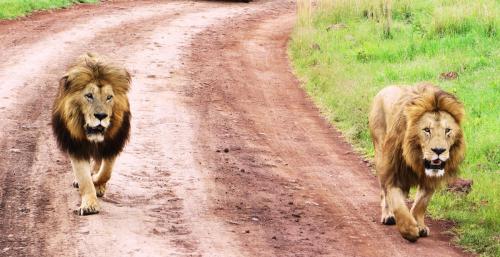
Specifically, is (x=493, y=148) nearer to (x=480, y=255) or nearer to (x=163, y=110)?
(x=480, y=255)

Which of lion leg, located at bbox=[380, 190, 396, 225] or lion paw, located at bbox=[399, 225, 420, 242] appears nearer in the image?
lion paw, located at bbox=[399, 225, 420, 242]

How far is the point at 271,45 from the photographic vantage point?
20281mm

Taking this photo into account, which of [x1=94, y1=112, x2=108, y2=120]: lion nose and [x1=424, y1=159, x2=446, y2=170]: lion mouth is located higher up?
[x1=94, y1=112, x2=108, y2=120]: lion nose

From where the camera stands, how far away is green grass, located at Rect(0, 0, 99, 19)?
852 inches

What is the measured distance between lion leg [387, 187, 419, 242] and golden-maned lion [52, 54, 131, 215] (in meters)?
2.69

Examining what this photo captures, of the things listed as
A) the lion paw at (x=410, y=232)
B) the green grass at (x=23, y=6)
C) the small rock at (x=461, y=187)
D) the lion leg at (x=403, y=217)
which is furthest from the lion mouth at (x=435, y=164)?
the green grass at (x=23, y=6)

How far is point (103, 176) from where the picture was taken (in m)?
8.86

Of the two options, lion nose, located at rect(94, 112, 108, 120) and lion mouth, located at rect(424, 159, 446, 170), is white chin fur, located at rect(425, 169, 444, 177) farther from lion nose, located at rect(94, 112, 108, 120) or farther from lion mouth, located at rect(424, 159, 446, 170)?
lion nose, located at rect(94, 112, 108, 120)

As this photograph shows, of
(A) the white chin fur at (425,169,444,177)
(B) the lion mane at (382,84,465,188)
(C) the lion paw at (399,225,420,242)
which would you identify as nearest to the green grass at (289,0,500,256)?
(C) the lion paw at (399,225,420,242)

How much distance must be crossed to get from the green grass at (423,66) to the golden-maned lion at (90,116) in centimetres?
340

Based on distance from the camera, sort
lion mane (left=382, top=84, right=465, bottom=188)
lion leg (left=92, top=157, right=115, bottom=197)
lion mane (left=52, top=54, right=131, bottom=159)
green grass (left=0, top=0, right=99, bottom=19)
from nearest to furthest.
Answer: lion mane (left=382, top=84, right=465, bottom=188) → lion mane (left=52, top=54, right=131, bottom=159) → lion leg (left=92, top=157, right=115, bottom=197) → green grass (left=0, top=0, right=99, bottom=19)

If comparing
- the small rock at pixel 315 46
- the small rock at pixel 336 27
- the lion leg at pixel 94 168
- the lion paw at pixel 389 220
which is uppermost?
the lion leg at pixel 94 168

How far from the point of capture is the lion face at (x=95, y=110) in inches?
318

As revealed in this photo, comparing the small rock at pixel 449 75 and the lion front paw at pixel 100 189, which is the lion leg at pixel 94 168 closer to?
the lion front paw at pixel 100 189
